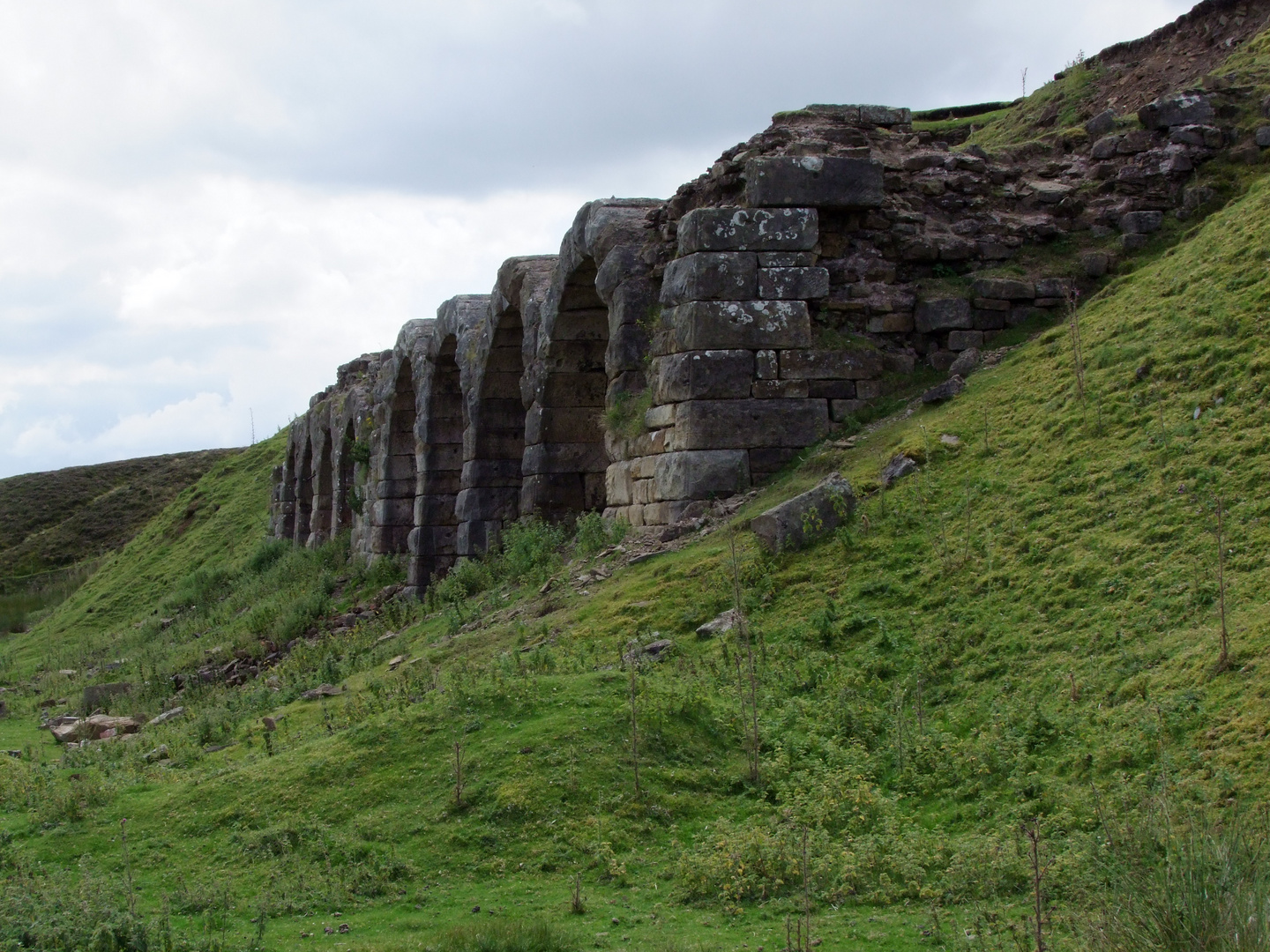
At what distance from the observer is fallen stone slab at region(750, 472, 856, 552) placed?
26.8ft

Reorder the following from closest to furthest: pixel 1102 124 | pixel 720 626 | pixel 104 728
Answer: pixel 720 626
pixel 104 728
pixel 1102 124

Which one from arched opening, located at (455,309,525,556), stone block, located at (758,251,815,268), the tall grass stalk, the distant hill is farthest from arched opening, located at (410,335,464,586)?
the distant hill

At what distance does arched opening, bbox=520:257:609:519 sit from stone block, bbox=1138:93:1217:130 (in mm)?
6051

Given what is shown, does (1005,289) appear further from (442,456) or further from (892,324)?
(442,456)

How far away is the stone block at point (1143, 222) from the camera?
10.5 metres

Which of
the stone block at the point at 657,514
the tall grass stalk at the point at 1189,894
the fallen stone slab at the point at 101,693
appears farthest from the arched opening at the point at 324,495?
the tall grass stalk at the point at 1189,894

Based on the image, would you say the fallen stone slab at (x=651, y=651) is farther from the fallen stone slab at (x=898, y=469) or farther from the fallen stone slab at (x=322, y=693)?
the fallen stone slab at (x=322, y=693)

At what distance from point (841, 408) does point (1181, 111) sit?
159 inches

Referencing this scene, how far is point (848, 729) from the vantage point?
5797 millimetres

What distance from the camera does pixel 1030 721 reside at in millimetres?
5125

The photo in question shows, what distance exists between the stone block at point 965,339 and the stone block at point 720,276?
171 cm

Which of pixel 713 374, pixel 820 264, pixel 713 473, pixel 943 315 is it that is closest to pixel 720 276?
pixel 713 374

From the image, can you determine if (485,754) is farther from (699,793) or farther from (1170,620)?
(1170,620)

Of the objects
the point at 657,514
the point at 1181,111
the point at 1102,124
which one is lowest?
the point at 657,514
